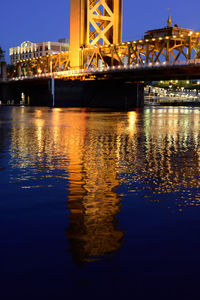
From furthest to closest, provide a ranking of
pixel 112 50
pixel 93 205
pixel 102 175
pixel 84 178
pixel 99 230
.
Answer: pixel 112 50 → pixel 102 175 → pixel 84 178 → pixel 93 205 → pixel 99 230

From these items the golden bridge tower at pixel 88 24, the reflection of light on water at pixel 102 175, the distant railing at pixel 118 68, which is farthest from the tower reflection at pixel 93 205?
the golden bridge tower at pixel 88 24

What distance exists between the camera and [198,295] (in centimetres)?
489

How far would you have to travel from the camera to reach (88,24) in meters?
105

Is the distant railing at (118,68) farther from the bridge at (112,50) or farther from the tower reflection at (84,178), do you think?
the tower reflection at (84,178)

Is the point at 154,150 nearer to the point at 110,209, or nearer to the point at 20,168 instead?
the point at 20,168

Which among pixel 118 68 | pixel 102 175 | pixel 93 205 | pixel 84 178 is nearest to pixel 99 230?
pixel 93 205

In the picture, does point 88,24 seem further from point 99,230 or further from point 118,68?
point 99,230

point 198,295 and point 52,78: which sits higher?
point 52,78

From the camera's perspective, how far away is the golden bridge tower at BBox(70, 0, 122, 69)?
104 metres

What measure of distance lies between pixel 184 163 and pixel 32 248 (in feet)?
30.8

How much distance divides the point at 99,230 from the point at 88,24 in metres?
103

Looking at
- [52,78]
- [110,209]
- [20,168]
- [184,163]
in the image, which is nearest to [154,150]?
[184,163]

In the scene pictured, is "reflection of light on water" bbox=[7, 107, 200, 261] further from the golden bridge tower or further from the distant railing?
the golden bridge tower

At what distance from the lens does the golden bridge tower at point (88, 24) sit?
104 meters
